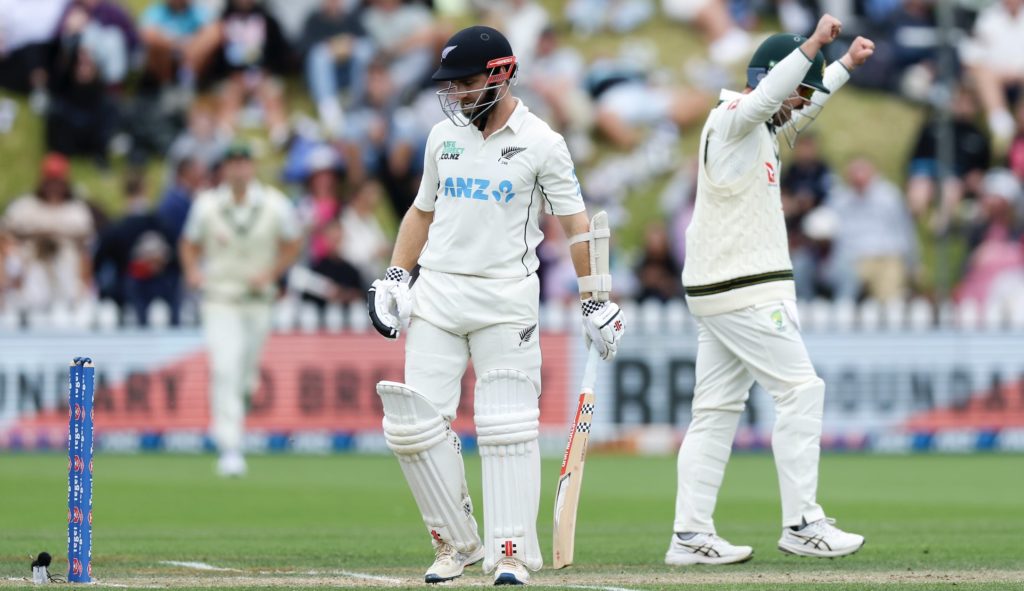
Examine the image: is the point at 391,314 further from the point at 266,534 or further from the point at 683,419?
the point at 683,419

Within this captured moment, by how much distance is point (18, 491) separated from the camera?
1262 centimetres

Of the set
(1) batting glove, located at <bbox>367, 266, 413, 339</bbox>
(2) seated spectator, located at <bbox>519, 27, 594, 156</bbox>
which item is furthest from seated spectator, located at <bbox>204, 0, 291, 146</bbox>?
(1) batting glove, located at <bbox>367, 266, 413, 339</bbox>

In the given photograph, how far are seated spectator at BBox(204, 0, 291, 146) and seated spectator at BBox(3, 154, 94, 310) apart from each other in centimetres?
234

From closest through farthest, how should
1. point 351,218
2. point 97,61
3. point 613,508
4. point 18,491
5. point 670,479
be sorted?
point 613,508 → point 18,491 → point 670,479 → point 351,218 → point 97,61

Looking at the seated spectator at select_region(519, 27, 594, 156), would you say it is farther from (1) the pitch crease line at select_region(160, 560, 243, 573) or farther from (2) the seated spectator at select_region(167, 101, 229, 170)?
(1) the pitch crease line at select_region(160, 560, 243, 573)

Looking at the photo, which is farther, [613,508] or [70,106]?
[70,106]

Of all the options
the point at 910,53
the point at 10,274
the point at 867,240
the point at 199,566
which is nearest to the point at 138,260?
the point at 10,274

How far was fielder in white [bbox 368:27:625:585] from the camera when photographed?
23.4ft

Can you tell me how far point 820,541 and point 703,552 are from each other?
0.54m

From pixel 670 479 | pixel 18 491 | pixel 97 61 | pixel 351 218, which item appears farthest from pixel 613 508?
pixel 97 61

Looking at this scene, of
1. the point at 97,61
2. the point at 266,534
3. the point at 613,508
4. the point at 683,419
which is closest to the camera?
the point at 266,534

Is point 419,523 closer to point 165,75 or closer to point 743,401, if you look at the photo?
point 743,401

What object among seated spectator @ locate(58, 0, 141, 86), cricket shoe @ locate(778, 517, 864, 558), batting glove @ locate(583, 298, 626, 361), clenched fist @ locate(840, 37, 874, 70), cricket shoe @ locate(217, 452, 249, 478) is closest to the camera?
batting glove @ locate(583, 298, 626, 361)

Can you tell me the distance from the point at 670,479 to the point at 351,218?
219 inches
